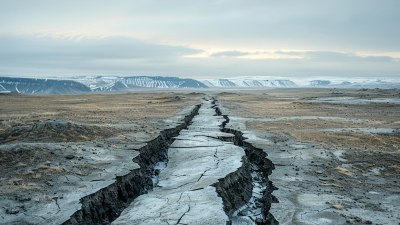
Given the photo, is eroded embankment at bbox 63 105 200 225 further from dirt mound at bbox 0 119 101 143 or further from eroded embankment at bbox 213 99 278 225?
dirt mound at bbox 0 119 101 143

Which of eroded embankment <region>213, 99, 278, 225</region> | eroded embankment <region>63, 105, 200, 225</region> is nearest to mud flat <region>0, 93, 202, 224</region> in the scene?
eroded embankment <region>63, 105, 200, 225</region>

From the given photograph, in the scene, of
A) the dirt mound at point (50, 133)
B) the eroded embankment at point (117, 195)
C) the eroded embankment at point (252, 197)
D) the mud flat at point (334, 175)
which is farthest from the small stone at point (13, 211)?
the dirt mound at point (50, 133)

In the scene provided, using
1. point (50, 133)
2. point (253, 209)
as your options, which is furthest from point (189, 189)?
point (50, 133)

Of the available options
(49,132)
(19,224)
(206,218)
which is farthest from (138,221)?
(49,132)

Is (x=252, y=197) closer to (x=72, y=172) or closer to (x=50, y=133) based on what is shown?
(x=72, y=172)

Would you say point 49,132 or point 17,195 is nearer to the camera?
point 17,195

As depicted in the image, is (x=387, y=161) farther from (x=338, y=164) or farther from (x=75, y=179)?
(x=75, y=179)
